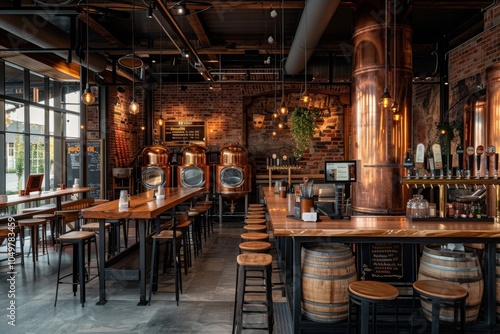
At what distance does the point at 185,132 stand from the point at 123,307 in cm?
691

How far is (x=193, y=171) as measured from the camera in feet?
29.2

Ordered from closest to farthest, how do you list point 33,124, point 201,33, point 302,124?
point 201,33, point 33,124, point 302,124

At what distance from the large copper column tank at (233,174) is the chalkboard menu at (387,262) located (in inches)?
220

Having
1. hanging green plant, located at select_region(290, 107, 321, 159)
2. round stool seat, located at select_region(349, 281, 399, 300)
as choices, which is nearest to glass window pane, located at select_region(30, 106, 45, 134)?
hanging green plant, located at select_region(290, 107, 321, 159)

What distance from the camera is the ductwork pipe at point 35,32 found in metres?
4.84

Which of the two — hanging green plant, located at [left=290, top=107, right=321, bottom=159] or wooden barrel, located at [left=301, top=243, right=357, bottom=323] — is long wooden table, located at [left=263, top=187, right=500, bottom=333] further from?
hanging green plant, located at [left=290, top=107, right=321, bottom=159]

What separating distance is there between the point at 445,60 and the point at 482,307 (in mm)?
5888

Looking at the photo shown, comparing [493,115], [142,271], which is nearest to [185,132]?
[142,271]

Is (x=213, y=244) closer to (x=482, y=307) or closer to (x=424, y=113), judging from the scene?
(x=482, y=307)

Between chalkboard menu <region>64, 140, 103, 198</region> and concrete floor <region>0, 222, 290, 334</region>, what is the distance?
12.3ft

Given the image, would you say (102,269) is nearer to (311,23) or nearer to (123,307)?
(123,307)

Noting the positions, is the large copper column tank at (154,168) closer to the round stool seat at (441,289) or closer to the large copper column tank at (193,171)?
the large copper column tank at (193,171)

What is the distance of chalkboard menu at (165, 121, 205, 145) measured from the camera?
396 inches

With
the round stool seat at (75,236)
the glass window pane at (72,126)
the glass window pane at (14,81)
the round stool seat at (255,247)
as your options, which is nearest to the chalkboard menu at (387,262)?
the round stool seat at (255,247)
